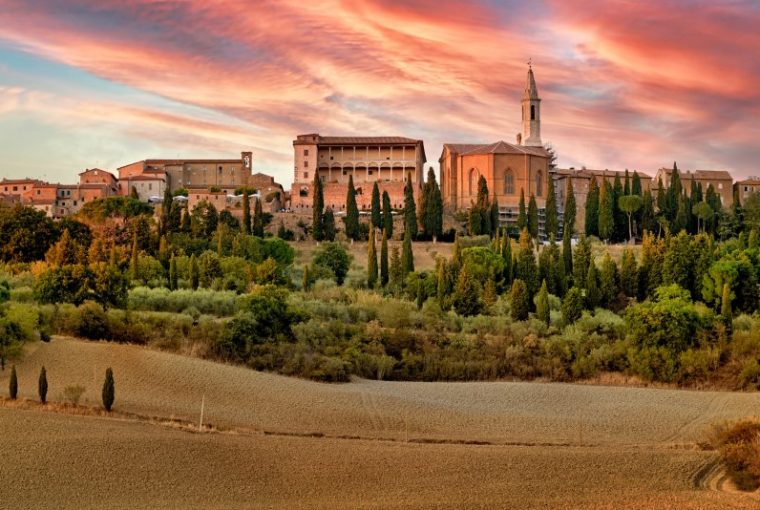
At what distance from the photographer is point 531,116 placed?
6888 cm

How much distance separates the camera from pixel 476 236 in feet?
165

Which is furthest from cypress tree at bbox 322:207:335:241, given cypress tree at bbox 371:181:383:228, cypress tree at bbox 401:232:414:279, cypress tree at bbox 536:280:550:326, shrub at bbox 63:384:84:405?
shrub at bbox 63:384:84:405

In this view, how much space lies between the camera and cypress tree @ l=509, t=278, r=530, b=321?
115 ft

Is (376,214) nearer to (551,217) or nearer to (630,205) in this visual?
(551,217)

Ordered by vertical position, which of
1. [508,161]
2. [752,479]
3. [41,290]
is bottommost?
[752,479]

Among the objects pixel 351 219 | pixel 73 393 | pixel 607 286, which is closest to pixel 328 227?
pixel 351 219

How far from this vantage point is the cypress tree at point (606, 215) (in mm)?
51250

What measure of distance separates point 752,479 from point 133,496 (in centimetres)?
1045

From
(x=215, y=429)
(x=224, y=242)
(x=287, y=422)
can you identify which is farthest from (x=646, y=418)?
(x=224, y=242)

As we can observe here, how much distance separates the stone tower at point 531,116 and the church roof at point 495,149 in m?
4.19

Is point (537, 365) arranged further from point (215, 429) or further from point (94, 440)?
point (94, 440)

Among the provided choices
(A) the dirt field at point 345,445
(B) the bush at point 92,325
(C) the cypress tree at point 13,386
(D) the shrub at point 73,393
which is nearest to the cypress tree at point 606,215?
(A) the dirt field at point 345,445

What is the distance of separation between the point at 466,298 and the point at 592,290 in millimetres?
4516

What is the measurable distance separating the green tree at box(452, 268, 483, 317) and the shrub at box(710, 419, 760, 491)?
47.1 ft
